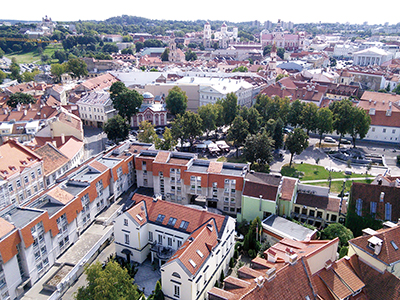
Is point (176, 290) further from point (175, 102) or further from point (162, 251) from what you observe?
point (175, 102)

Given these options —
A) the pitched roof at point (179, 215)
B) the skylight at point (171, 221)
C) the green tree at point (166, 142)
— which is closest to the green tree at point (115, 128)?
the green tree at point (166, 142)

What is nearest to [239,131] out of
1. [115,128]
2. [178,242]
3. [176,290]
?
[115,128]

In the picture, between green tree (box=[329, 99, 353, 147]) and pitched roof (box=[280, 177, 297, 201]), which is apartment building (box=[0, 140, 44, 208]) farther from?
green tree (box=[329, 99, 353, 147])

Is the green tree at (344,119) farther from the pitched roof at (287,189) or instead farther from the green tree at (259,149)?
the pitched roof at (287,189)

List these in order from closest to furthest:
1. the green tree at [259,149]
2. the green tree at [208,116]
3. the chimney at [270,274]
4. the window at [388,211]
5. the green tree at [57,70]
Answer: the chimney at [270,274] < the window at [388,211] < the green tree at [259,149] < the green tree at [208,116] < the green tree at [57,70]

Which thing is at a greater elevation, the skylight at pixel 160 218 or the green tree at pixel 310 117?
the green tree at pixel 310 117

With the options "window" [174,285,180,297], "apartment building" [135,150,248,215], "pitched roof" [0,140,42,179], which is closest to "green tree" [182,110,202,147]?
"apartment building" [135,150,248,215]
